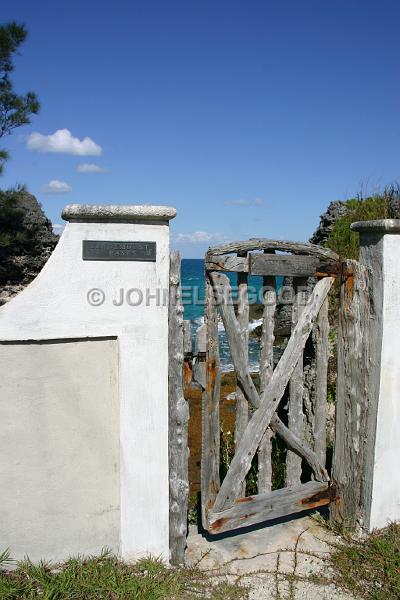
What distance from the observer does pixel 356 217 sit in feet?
28.6

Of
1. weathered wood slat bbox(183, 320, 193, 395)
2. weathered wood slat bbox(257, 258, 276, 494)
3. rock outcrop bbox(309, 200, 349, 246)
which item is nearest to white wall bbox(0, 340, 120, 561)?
weathered wood slat bbox(183, 320, 193, 395)

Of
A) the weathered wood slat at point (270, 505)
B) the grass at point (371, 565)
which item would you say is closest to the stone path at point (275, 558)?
the grass at point (371, 565)

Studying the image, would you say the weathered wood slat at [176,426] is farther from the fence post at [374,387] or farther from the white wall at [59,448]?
A: the fence post at [374,387]

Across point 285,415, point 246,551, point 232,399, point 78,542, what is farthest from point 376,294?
point 232,399

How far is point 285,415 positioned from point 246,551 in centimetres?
131

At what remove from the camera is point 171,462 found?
3.42 metres

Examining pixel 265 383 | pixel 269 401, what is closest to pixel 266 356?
pixel 265 383

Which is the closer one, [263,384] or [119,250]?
[119,250]

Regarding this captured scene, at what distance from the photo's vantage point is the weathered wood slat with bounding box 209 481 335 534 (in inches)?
144

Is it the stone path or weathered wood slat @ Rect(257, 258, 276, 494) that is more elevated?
weathered wood slat @ Rect(257, 258, 276, 494)

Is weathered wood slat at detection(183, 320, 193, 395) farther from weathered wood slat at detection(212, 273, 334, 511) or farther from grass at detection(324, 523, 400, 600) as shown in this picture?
grass at detection(324, 523, 400, 600)

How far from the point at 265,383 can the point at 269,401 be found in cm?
14

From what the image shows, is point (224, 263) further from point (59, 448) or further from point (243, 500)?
point (243, 500)

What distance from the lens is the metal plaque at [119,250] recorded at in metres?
3.14
